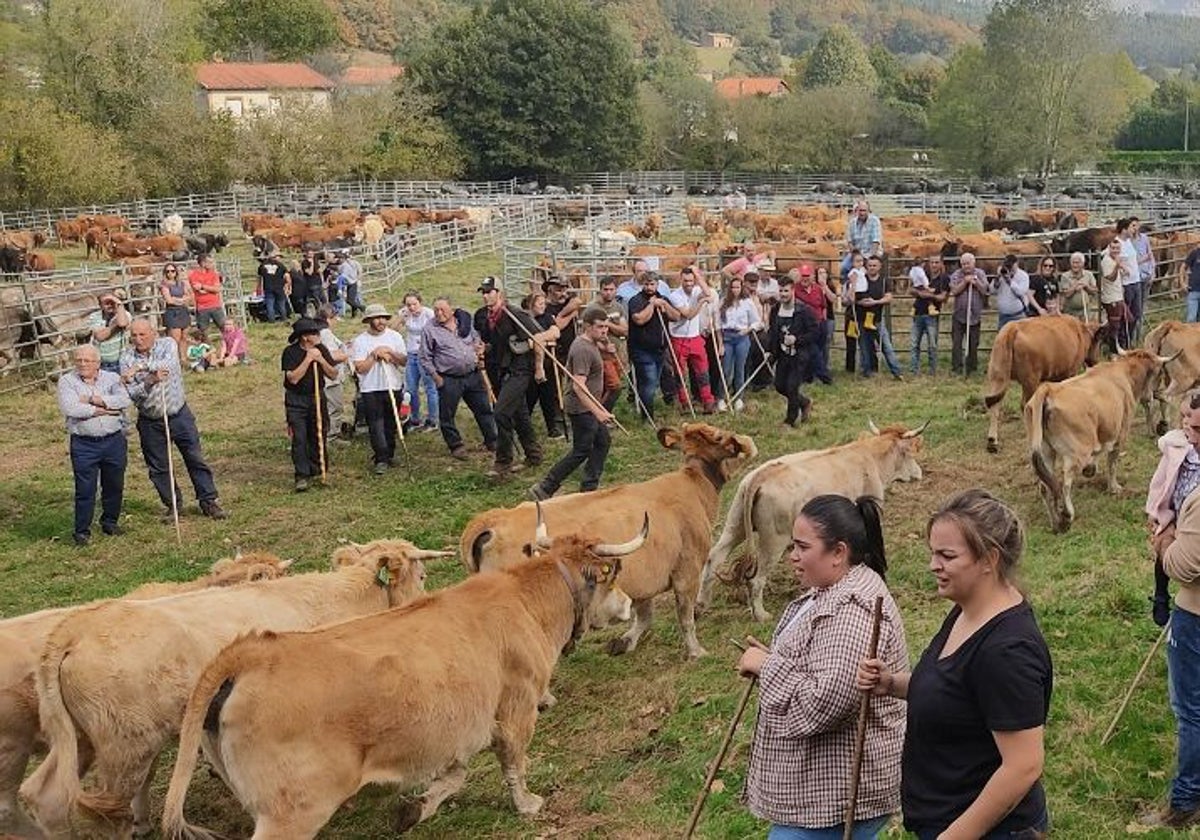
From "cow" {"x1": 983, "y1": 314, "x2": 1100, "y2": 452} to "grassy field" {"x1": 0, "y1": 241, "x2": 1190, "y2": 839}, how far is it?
1.95ft

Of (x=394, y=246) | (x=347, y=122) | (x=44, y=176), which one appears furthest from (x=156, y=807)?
(x=347, y=122)

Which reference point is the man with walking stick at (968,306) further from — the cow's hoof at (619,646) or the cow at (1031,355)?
the cow's hoof at (619,646)

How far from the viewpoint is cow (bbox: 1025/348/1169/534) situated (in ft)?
32.0

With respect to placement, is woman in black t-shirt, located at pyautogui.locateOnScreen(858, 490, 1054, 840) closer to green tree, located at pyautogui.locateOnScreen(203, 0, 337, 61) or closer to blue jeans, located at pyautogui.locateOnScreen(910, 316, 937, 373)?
blue jeans, located at pyautogui.locateOnScreen(910, 316, 937, 373)

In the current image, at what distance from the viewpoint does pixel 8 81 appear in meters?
55.9

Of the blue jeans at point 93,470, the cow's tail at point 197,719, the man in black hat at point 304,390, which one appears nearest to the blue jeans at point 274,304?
the man in black hat at point 304,390

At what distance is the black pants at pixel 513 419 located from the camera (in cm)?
1235

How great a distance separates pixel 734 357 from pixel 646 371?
4.76 ft

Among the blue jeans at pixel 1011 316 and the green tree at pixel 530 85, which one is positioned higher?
the green tree at pixel 530 85

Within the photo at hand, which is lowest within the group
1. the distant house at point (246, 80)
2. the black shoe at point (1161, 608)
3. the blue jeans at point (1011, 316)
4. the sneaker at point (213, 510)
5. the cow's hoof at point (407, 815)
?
the cow's hoof at point (407, 815)

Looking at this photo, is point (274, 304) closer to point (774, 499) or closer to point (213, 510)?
point (213, 510)

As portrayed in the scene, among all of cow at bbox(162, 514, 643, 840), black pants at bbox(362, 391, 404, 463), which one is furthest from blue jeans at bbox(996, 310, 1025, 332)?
cow at bbox(162, 514, 643, 840)

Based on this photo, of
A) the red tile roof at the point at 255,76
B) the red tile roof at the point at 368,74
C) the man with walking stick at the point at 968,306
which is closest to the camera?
the man with walking stick at the point at 968,306

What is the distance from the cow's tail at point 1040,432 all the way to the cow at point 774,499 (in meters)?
1.49
